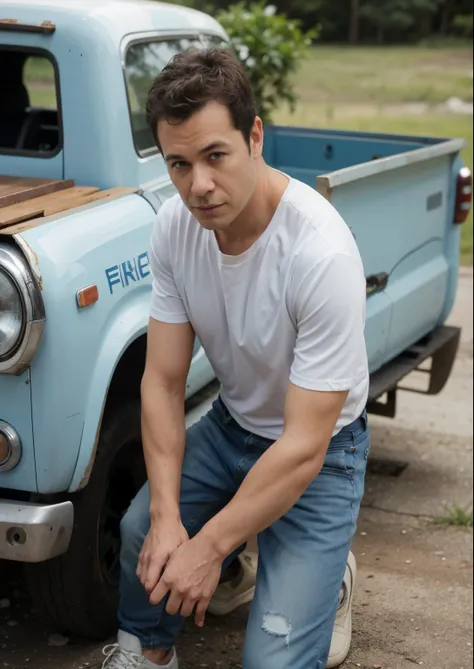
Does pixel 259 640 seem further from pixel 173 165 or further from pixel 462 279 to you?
pixel 462 279

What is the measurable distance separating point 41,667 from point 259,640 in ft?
3.27

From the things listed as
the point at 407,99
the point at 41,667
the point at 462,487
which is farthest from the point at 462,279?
the point at 407,99

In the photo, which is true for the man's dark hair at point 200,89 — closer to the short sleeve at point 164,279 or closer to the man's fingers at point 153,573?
the short sleeve at point 164,279

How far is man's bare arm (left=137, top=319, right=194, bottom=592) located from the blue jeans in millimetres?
127

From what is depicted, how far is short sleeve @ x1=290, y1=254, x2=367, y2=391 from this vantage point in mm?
2553

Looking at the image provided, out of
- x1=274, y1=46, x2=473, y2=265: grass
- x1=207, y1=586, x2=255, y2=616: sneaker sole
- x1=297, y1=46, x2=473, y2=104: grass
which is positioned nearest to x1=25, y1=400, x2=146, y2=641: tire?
x1=207, y1=586, x2=255, y2=616: sneaker sole

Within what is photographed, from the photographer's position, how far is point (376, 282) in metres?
4.32

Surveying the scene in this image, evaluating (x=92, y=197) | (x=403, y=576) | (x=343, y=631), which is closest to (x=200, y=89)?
(x=92, y=197)

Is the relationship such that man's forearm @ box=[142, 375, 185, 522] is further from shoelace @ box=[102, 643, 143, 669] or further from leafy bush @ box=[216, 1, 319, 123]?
leafy bush @ box=[216, 1, 319, 123]

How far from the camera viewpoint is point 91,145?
12.1 ft

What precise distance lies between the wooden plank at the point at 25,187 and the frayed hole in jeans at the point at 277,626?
1440mm

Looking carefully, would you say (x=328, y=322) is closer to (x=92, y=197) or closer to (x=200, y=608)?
(x=200, y=608)

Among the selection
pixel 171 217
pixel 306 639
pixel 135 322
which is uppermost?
pixel 171 217

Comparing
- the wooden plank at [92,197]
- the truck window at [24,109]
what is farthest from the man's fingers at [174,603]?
the truck window at [24,109]
